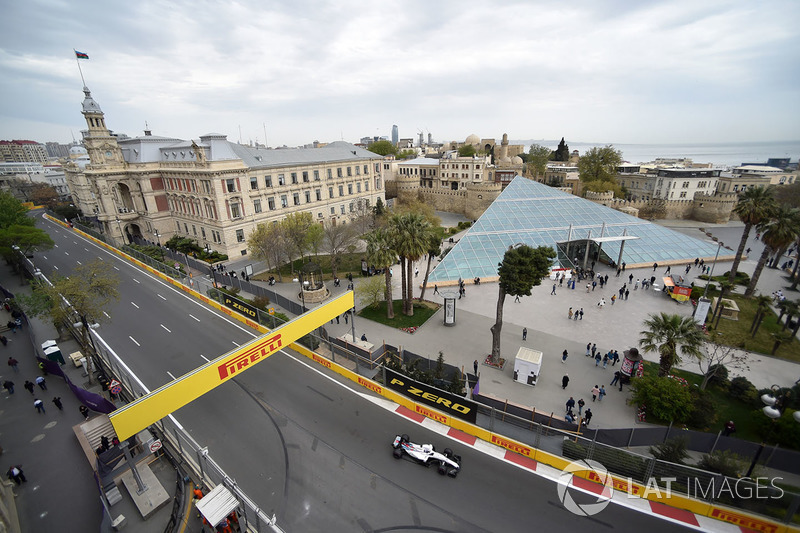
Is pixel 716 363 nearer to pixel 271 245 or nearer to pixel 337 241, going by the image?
pixel 337 241

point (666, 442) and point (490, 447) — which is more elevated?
point (666, 442)

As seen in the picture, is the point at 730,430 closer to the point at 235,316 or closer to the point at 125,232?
the point at 235,316

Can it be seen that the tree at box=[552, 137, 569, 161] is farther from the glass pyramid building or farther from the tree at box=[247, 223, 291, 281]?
the tree at box=[247, 223, 291, 281]

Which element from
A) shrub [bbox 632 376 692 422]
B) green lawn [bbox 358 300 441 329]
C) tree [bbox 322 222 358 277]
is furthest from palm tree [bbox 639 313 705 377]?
tree [bbox 322 222 358 277]

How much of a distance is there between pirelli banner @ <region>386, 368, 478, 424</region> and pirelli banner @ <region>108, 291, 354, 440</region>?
222 inches

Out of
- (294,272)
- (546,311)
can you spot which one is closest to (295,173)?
(294,272)

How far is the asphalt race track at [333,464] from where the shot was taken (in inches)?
494

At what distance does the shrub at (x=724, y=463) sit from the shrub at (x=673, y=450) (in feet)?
2.14

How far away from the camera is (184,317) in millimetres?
28234

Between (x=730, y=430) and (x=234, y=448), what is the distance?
23332 mm

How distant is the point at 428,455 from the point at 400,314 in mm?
14944

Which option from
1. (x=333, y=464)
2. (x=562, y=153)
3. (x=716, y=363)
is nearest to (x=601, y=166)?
(x=562, y=153)

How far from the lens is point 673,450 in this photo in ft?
44.5

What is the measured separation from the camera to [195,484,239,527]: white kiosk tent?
10.7 meters
